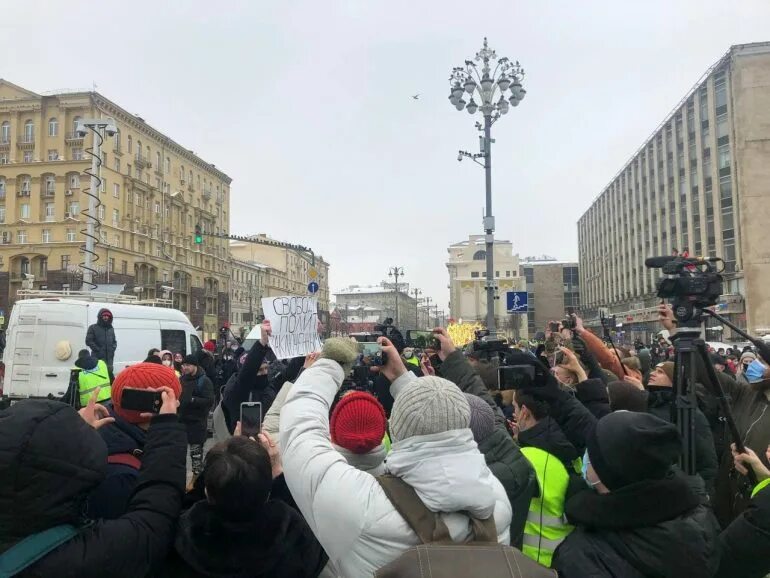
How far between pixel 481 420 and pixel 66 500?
1719 millimetres

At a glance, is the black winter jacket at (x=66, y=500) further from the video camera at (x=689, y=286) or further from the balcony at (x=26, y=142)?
the balcony at (x=26, y=142)

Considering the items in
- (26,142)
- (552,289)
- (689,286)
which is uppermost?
(26,142)

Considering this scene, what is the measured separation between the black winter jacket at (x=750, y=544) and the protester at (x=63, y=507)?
7.21ft

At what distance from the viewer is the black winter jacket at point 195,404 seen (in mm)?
7316

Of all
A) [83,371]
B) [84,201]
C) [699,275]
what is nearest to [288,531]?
[699,275]

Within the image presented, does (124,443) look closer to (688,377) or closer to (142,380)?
(142,380)

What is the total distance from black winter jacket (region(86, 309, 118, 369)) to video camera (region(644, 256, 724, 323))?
10136 millimetres

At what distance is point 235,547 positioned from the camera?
82.5 inches

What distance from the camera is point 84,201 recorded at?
53.3 m

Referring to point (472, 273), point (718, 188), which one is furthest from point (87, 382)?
point (472, 273)

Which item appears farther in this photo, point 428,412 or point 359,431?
point 359,431

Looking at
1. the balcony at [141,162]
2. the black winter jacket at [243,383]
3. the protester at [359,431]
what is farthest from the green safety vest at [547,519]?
the balcony at [141,162]

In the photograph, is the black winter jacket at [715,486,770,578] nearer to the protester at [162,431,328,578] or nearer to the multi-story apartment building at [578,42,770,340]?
the protester at [162,431,328,578]

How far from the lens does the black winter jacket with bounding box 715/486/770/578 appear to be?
7.43ft
